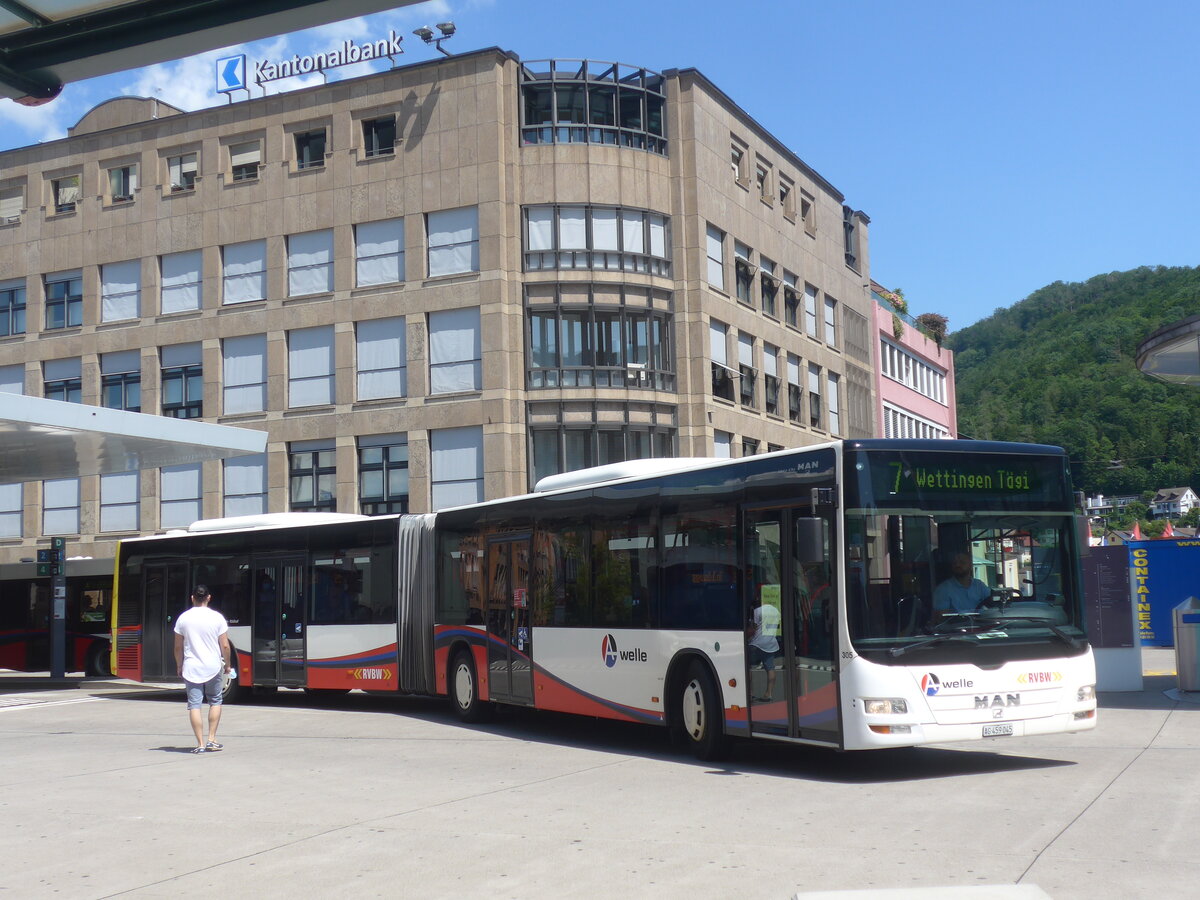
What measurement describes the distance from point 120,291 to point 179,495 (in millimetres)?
6733

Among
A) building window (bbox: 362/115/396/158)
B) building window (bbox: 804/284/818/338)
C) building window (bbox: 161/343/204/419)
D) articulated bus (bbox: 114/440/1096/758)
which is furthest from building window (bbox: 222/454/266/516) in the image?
articulated bus (bbox: 114/440/1096/758)

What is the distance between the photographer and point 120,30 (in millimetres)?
3711

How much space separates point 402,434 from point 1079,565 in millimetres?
27911

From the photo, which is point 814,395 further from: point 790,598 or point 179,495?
point 790,598

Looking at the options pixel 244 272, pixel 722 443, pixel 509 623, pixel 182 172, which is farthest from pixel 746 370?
pixel 509 623

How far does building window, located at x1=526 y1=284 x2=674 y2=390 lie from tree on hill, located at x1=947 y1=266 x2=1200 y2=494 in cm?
3652

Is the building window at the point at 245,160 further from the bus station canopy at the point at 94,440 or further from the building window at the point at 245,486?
the bus station canopy at the point at 94,440

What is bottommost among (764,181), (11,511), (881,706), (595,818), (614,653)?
(595,818)

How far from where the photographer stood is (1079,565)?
12.4 m

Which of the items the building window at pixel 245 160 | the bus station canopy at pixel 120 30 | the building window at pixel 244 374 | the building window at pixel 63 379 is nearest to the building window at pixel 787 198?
the building window at pixel 245 160

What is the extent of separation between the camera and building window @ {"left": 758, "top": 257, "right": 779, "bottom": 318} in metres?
44.6

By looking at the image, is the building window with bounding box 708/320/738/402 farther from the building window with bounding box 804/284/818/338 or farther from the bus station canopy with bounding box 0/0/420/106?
the bus station canopy with bounding box 0/0/420/106

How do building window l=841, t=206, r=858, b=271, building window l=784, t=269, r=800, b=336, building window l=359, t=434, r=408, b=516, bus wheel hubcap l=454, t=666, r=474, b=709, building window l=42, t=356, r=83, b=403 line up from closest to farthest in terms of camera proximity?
bus wheel hubcap l=454, t=666, r=474, b=709 < building window l=359, t=434, r=408, b=516 < building window l=42, t=356, r=83, b=403 < building window l=784, t=269, r=800, b=336 < building window l=841, t=206, r=858, b=271

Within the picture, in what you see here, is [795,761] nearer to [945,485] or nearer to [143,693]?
[945,485]
